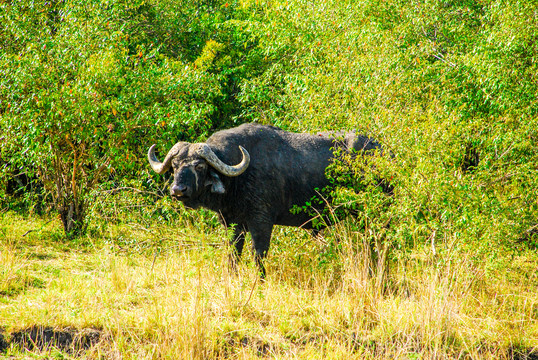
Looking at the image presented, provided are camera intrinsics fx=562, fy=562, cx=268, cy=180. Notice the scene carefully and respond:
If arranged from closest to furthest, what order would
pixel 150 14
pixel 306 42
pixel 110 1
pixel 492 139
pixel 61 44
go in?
pixel 492 139
pixel 61 44
pixel 110 1
pixel 306 42
pixel 150 14

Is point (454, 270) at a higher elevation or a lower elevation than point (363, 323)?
higher

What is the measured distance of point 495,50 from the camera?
579 centimetres

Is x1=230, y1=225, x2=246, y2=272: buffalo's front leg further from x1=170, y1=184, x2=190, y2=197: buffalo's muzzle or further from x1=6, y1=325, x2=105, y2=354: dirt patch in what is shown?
x1=6, y1=325, x2=105, y2=354: dirt patch

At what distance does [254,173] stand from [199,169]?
743mm

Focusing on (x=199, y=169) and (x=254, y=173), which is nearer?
(x=199, y=169)

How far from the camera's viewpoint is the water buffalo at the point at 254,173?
675cm

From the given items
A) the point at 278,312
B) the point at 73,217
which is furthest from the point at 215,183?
the point at 73,217

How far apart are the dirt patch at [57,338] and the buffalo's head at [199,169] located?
1.88 m

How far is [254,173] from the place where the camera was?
7102mm

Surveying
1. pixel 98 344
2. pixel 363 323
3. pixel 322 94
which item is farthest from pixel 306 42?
pixel 98 344

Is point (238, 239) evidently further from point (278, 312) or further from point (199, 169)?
point (278, 312)

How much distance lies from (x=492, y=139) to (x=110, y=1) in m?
5.99

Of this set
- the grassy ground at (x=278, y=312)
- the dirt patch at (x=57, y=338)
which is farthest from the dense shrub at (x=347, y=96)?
the dirt patch at (x=57, y=338)

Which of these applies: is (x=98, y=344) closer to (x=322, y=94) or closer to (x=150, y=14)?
(x=322, y=94)
